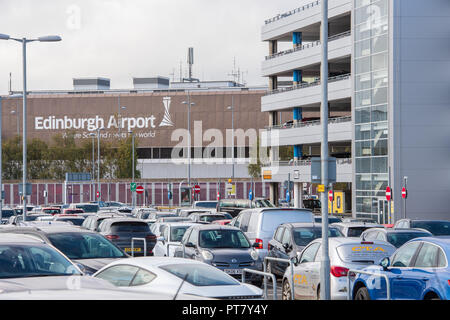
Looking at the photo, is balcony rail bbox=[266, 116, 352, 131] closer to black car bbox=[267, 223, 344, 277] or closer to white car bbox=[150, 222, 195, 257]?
white car bbox=[150, 222, 195, 257]

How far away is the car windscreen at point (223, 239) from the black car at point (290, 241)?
3.40 feet

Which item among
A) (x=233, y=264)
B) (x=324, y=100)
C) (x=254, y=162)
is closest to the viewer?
(x=324, y=100)

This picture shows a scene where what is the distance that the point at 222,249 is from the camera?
→ 2062cm

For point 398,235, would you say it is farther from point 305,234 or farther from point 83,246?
point 83,246

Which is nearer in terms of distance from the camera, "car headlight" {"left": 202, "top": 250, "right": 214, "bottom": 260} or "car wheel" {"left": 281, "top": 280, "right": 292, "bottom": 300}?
"car wheel" {"left": 281, "top": 280, "right": 292, "bottom": 300}

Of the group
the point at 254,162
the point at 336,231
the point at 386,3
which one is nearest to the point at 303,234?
the point at 336,231

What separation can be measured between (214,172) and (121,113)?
15273 millimetres

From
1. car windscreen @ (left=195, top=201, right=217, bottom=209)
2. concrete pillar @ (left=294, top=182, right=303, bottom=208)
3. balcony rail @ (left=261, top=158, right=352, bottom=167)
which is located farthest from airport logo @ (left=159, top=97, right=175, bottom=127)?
car windscreen @ (left=195, top=201, right=217, bottom=209)

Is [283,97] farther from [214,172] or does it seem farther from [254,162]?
[214,172]

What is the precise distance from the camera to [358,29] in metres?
56.1

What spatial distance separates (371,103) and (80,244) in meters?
39.8

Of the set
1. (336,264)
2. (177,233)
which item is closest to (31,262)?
(336,264)

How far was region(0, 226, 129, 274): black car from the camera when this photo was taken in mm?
17328

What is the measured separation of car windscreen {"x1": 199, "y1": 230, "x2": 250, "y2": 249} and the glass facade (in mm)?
33456
